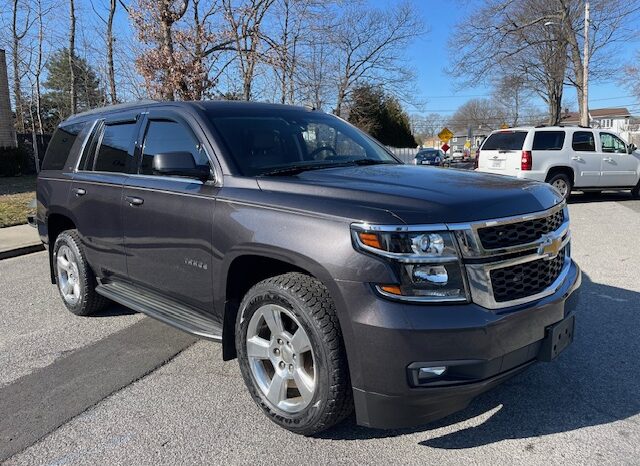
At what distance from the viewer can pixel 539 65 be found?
114ft

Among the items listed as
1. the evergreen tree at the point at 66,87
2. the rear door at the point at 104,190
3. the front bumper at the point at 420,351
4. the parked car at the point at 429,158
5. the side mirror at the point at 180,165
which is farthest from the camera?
the parked car at the point at 429,158

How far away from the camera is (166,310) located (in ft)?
12.3

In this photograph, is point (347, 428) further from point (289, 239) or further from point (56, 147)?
point (56, 147)

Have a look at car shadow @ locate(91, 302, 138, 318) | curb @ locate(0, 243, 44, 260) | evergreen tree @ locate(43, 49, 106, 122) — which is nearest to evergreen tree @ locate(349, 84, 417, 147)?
evergreen tree @ locate(43, 49, 106, 122)

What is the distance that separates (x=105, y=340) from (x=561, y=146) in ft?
40.3

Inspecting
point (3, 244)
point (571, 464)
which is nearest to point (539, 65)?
point (3, 244)

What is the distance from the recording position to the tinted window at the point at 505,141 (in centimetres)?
1321

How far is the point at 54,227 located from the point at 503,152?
434 inches

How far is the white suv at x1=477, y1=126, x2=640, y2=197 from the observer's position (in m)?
13.0

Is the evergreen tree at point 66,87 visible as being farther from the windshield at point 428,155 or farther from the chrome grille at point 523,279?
the chrome grille at point 523,279

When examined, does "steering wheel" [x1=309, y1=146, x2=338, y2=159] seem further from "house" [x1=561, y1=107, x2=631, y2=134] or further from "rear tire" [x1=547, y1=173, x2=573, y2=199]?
"house" [x1=561, y1=107, x2=631, y2=134]

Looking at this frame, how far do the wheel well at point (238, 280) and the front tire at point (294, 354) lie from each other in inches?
5.5

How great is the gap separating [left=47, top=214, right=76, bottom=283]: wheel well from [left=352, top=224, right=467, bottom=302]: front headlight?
3.90 metres

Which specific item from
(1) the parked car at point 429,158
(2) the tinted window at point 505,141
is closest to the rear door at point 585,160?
(2) the tinted window at point 505,141
